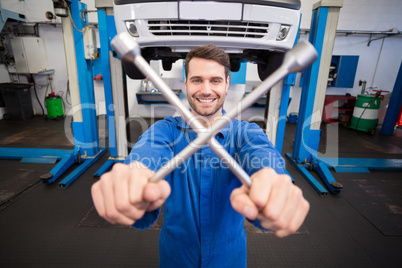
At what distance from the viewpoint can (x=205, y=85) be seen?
2.78ft

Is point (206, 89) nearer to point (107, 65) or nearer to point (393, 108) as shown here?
point (107, 65)

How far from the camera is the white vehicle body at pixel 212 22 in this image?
1097 mm

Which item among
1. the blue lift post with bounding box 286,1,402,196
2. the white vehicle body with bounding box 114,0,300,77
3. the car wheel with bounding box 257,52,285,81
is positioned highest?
the white vehicle body with bounding box 114,0,300,77

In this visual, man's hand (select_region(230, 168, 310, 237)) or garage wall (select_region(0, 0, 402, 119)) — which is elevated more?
garage wall (select_region(0, 0, 402, 119))

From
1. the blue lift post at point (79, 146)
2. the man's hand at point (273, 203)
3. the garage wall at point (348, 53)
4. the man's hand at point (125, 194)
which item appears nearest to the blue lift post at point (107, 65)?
the blue lift post at point (79, 146)

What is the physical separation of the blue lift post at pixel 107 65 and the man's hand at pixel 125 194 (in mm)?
2265

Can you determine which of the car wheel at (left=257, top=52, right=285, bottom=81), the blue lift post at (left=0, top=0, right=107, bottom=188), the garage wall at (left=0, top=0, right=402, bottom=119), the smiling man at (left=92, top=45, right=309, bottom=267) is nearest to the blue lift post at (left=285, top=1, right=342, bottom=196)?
the car wheel at (left=257, top=52, right=285, bottom=81)

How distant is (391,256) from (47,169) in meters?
3.74

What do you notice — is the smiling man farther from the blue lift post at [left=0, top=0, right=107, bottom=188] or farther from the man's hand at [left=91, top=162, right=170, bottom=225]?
the blue lift post at [left=0, top=0, right=107, bottom=188]

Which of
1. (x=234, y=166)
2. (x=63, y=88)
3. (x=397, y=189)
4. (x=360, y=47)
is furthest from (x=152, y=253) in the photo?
(x=360, y=47)

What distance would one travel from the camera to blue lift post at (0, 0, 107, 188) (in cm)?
248

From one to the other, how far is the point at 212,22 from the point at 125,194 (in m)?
1.08

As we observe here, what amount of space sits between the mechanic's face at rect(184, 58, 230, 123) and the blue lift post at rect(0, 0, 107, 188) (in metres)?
2.23

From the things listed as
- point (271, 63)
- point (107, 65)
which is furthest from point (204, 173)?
point (107, 65)
